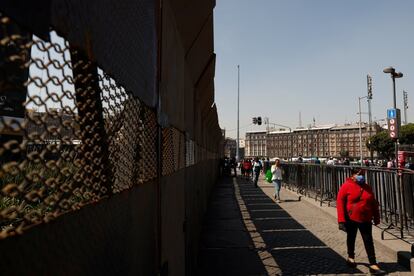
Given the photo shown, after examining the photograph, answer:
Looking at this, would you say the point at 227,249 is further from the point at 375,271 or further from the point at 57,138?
the point at 57,138

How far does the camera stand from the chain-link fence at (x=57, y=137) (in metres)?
0.95

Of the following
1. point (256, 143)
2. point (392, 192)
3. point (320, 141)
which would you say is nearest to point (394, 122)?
point (392, 192)

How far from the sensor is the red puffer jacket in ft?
20.6

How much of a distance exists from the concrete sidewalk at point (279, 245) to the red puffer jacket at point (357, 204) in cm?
80

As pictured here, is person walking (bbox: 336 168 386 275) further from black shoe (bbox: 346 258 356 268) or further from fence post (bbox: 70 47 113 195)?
fence post (bbox: 70 47 113 195)

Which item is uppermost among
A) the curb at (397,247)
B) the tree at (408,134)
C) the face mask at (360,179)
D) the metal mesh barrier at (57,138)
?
the tree at (408,134)

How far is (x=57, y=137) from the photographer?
120 centimetres

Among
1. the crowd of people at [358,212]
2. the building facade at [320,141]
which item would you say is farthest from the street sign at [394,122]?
the building facade at [320,141]

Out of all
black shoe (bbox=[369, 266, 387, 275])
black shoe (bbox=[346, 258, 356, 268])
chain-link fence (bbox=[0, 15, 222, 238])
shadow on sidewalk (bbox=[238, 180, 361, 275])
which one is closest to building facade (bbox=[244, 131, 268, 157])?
shadow on sidewalk (bbox=[238, 180, 361, 275])

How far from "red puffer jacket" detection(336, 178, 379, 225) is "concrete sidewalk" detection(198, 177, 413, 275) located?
2.62ft

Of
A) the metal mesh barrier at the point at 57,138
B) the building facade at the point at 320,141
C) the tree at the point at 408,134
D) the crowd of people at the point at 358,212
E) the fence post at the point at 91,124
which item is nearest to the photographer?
the metal mesh barrier at the point at 57,138

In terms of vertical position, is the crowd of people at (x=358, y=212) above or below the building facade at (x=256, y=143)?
below

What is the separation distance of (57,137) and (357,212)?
597 cm

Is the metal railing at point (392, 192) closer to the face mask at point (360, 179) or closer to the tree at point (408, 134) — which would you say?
the face mask at point (360, 179)
